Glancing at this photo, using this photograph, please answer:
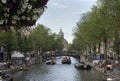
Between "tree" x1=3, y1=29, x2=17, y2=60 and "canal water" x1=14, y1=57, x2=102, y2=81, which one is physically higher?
"tree" x1=3, y1=29, x2=17, y2=60

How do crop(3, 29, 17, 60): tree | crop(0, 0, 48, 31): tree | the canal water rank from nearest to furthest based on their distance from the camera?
crop(0, 0, 48, 31): tree
the canal water
crop(3, 29, 17, 60): tree

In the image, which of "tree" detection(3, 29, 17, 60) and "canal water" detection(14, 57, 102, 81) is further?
"tree" detection(3, 29, 17, 60)

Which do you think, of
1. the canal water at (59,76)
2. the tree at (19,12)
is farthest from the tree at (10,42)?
the tree at (19,12)

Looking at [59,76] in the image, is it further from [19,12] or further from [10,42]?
[19,12]

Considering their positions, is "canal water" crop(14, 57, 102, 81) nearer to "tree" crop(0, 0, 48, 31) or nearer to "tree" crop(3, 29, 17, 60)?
"tree" crop(3, 29, 17, 60)

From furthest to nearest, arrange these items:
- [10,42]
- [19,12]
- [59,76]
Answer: [10,42] → [59,76] → [19,12]

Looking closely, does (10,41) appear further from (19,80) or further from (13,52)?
(19,80)

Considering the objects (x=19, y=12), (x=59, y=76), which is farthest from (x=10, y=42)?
(x=19, y=12)

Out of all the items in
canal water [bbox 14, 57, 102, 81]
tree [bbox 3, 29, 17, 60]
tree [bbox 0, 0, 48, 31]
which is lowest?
canal water [bbox 14, 57, 102, 81]

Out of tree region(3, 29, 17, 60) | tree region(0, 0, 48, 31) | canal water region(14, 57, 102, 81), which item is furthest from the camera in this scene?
tree region(3, 29, 17, 60)

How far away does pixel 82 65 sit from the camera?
99.8 metres

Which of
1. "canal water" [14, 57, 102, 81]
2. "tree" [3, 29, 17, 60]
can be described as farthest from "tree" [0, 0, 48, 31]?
"tree" [3, 29, 17, 60]

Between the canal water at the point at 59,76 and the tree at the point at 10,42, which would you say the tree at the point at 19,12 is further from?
the tree at the point at 10,42

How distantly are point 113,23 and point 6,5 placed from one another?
58223mm
